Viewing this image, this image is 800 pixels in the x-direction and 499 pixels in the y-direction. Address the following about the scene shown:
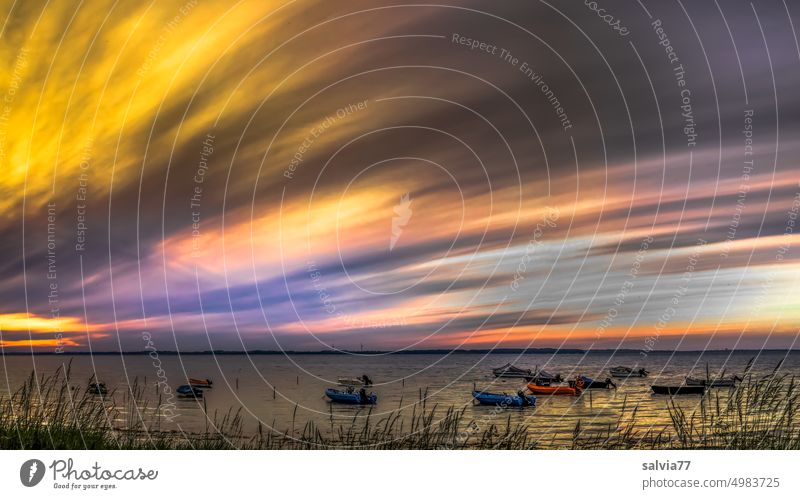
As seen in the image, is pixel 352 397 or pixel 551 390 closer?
pixel 352 397

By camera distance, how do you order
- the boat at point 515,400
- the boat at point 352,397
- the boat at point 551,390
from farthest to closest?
the boat at point 551,390 → the boat at point 352,397 → the boat at point 515,400

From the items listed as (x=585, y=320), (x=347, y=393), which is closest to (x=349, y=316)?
(x=585, y=320)

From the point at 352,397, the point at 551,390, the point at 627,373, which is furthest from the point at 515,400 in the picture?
the point at 627,373

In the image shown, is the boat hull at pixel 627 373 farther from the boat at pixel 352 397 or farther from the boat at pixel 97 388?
the boat at pixel 97 388
